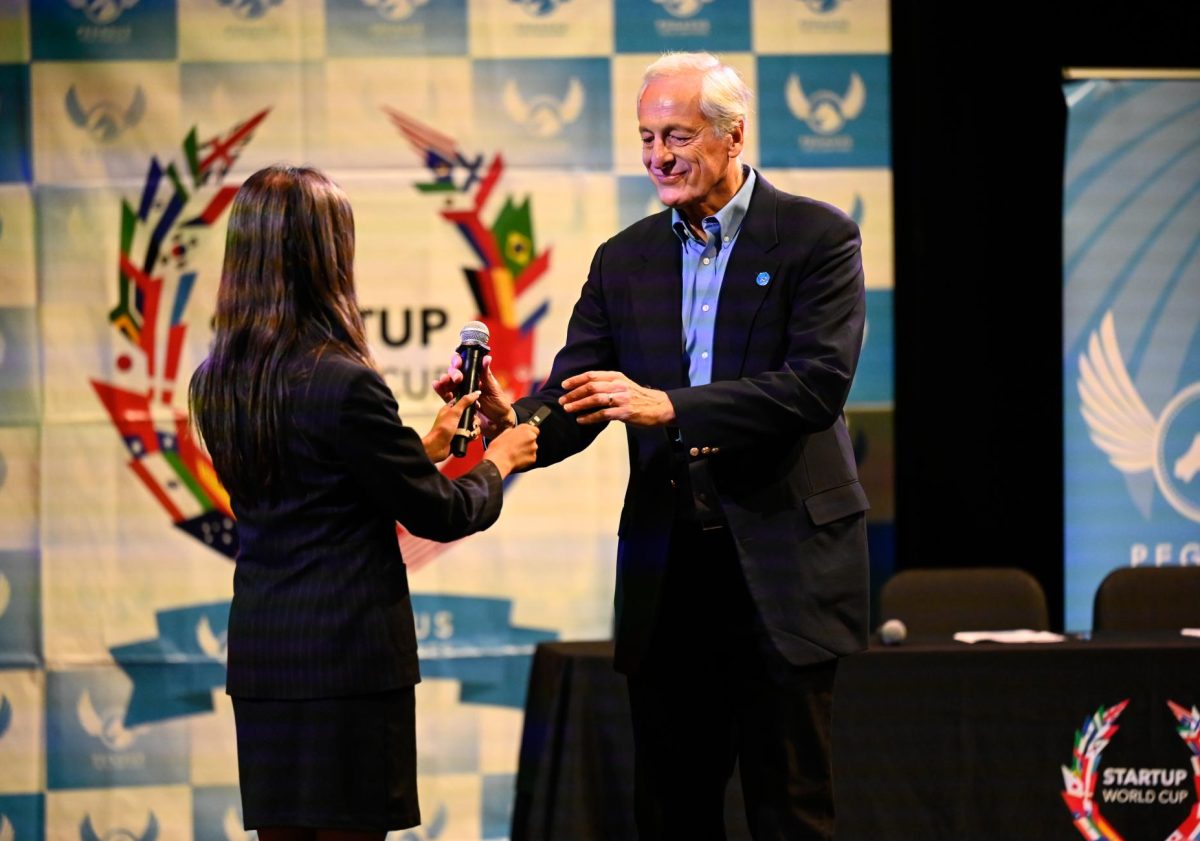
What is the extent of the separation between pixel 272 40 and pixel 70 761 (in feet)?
8.19

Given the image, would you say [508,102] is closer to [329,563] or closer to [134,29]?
[134,29]

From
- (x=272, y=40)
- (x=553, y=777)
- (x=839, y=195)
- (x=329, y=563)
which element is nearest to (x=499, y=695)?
(x=553, y=777)

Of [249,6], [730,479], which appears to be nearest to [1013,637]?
[730,479]

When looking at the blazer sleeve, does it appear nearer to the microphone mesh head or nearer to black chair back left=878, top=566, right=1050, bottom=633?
the microphone mesh head

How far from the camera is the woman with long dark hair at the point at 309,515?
2115mm

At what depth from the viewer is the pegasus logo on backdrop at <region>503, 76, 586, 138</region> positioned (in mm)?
4613

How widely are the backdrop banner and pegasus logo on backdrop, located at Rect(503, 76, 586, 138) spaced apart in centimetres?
171

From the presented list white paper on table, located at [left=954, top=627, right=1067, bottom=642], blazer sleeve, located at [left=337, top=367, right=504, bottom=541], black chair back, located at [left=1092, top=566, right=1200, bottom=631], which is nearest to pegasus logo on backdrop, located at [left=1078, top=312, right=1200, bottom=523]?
black chair back, located at [left=1092, top=566, right=1200, bottom=631]

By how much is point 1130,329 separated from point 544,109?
2.17 metres

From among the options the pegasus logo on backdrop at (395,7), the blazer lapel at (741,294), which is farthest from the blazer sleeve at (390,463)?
the pegasus logo on backdrop at (395,7)

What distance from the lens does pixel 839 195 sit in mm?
4621

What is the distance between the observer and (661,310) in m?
2.45

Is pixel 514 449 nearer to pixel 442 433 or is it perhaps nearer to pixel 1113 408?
pixel 442 433

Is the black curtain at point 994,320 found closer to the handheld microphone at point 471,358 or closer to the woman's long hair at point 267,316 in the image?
the handheld microphone at point 471,358
